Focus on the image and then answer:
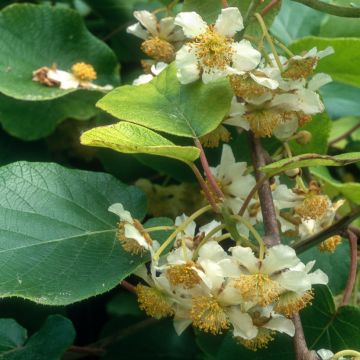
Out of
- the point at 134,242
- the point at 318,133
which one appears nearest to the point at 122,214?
the point at 134,242

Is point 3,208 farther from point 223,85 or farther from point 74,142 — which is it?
point 74,142

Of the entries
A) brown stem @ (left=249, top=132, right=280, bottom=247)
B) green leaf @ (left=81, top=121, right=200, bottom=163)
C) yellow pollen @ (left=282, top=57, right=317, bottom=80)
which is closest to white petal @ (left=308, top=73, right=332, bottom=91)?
yellow pollen @ (left=282, top=57, right=317, bottom=80)

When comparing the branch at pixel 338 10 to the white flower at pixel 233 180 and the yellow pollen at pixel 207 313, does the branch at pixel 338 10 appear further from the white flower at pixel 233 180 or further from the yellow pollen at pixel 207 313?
the yellow pollen at pixel 207 313

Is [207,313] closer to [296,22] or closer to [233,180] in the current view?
[233,180]

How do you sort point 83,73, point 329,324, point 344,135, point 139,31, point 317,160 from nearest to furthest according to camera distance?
point 317,160 < point 329,324 < point 139,31 < point 83,73 < point 344,135

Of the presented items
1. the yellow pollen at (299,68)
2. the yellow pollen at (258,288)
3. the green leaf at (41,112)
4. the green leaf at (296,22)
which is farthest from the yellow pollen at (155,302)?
the green leaf at (296,22)

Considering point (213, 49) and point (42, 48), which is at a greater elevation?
point (213, 49)
